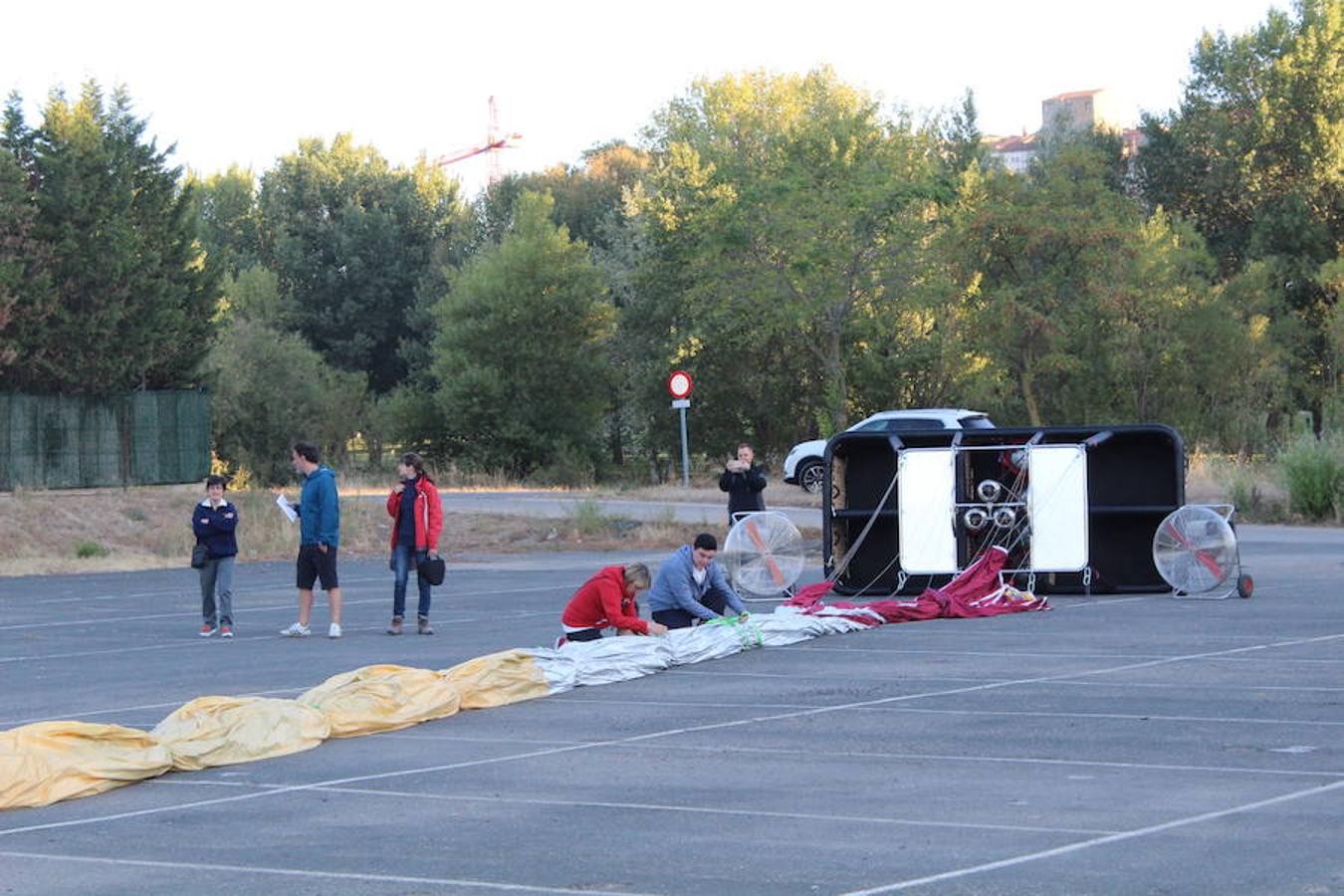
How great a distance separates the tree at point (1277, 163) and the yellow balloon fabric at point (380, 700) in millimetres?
52555

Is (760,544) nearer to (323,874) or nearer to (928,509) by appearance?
(928,509)

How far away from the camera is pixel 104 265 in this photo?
Result: 4425 centimetres

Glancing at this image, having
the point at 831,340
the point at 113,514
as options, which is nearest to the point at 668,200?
the point at 831,340

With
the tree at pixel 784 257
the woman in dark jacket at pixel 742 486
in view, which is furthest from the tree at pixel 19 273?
the woman in dark jacket at pixel 742 486

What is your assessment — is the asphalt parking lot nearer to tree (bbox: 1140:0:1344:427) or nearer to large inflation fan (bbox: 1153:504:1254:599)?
large inflation fan (bbox: 1153:504:1254:599)

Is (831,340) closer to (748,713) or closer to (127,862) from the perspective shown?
(748,713)

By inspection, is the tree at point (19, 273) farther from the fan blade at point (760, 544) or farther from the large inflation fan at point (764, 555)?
the fan blade at point (760, 544)

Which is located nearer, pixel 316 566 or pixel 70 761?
pixel 70 761

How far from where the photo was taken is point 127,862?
865cm

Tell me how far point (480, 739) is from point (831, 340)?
38.1 meters

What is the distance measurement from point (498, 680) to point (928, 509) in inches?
371

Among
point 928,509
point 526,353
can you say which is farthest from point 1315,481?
point 526,353

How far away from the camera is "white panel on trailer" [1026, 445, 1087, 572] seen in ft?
71.8

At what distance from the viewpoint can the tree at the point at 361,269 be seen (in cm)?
7381
